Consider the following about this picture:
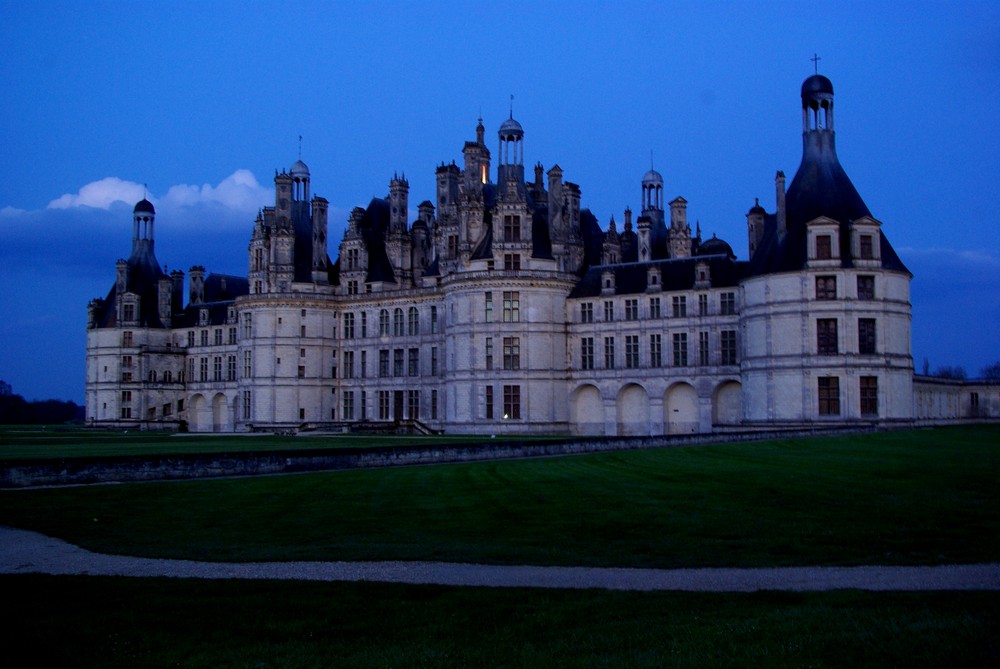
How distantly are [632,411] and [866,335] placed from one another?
15.9m

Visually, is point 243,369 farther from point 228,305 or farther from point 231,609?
point 231,609

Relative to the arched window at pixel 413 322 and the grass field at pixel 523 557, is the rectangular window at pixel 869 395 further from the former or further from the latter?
the arched window at pixel 413 322

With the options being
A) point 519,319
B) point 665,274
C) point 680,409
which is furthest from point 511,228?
point 680,409

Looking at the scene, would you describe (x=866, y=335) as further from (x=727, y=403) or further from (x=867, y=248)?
(x=727, y=403)

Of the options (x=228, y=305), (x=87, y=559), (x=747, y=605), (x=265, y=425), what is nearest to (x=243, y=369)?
(x=265, y=425)

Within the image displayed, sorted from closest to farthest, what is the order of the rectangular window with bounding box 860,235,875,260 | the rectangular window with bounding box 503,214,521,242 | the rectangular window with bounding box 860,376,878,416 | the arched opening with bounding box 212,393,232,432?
the rectangular window with bounding box 860,376,878,416 < the rectangular window with bounding box 860,235,875,260 < the rectangular window with bounding box 503,214,521,242 < the arched opening with bounding box 212,393,232,432

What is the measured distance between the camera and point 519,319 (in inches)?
2601

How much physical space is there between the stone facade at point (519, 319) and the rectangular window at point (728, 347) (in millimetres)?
94

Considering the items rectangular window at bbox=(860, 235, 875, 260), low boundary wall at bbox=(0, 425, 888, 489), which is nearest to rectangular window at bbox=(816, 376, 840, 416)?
rectangular window at bbox=(860, 235, 875, 260)

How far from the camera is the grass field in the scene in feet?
32.0

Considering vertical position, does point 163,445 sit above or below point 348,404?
below

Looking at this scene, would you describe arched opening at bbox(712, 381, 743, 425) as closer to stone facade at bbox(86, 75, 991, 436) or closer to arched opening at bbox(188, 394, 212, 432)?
stone facade at bbox(86, 75, 991, 436)

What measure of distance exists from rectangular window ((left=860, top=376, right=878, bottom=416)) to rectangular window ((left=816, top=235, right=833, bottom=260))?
6444 millimetres

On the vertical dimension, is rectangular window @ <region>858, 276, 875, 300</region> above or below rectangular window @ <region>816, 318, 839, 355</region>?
above
